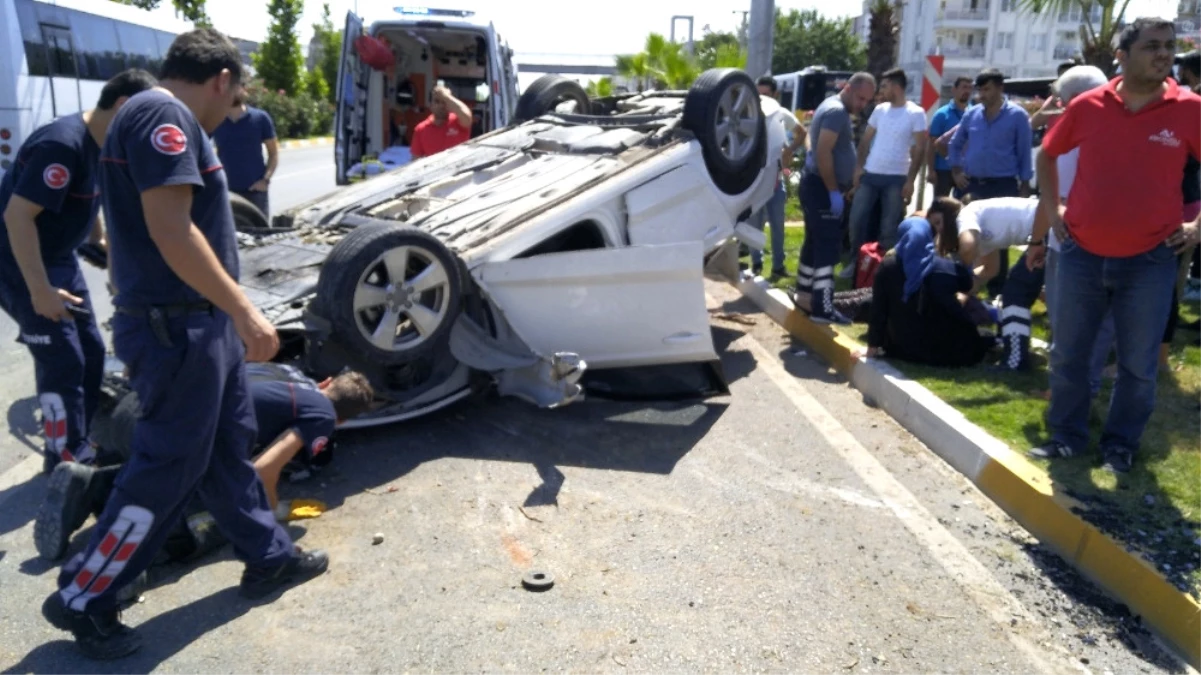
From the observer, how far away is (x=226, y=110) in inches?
124

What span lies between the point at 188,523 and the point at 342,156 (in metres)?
8.52

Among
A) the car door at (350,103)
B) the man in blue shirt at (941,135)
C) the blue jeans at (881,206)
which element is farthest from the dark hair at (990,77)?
the car door at (350,103)

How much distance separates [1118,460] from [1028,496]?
518 millimetres

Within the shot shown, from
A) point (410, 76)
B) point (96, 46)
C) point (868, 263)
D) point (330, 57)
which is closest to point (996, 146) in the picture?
point (868, 263)

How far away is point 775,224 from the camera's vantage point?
858 centimetres

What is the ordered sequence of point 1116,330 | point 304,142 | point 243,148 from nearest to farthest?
point 1116,330
point 243,148
point 304,142

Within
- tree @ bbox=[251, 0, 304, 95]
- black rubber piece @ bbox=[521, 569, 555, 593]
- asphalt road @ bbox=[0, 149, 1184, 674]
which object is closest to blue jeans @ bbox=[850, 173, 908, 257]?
asphalt road @ bbox=[0, 149, 1184, 674]

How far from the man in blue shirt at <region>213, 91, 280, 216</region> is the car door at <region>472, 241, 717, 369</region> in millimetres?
3083

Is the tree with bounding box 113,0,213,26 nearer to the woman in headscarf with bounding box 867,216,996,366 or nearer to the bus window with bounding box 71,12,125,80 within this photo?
the bus window with bounding box 71,12,125,80

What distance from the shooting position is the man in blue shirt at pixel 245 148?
696 centimetres

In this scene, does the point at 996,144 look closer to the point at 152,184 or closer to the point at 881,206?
the point at 881,206

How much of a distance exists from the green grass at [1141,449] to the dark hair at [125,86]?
3937mm

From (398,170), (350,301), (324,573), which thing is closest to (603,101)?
(398,170)

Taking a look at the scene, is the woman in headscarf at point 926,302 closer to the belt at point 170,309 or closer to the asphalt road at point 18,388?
the belt at point 170,309
